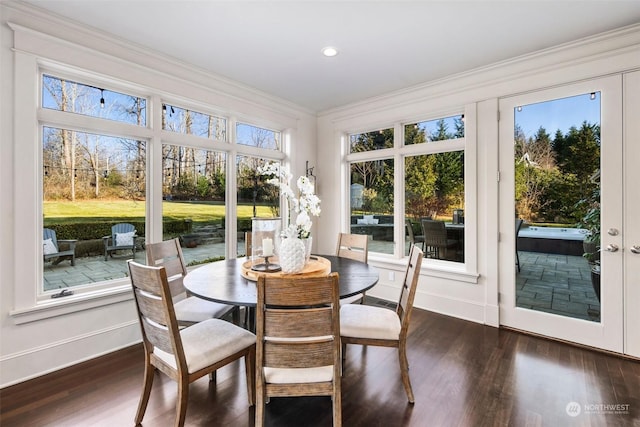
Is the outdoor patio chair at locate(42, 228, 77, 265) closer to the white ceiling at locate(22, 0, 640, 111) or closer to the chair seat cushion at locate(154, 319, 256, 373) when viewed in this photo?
the chair seat cushion at locate(154, 319, 256, 373)

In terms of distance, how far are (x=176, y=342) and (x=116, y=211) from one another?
1.91 meters

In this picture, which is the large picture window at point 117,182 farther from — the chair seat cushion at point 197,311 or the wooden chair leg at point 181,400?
the wooden chair leg at point 181,400

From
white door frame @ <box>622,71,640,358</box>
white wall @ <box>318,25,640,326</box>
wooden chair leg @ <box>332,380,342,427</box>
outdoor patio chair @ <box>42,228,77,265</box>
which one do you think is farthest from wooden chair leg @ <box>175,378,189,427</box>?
white door frame @ <box>622,71,640,358</box>

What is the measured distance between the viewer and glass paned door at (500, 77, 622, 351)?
2.60 metres

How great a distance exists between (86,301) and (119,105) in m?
1.78

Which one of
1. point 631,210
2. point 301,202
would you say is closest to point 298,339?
point 301,202

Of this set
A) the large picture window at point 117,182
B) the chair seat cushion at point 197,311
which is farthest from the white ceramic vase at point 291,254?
the large picture window at point 117,182

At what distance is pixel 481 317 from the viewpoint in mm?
3254

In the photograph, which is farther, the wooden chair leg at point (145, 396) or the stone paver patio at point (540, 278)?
the stone paver patio at point (540, 278)

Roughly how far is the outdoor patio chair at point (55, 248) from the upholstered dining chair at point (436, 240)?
3.73m

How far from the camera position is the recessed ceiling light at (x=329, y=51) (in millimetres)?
2736

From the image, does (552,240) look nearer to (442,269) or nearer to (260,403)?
(442,269)

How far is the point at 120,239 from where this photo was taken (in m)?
2.90

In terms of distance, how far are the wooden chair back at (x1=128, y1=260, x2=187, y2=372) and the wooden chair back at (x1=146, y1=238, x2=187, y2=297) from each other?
787 mm
